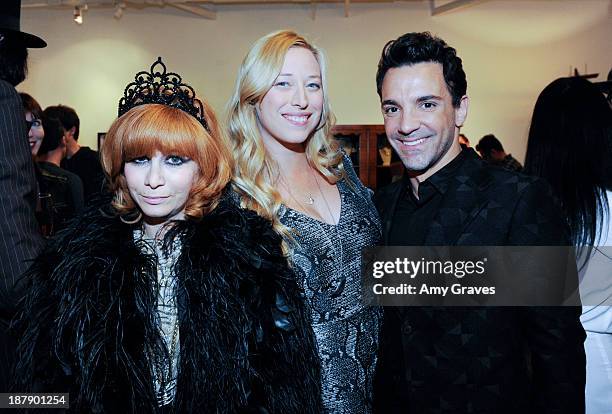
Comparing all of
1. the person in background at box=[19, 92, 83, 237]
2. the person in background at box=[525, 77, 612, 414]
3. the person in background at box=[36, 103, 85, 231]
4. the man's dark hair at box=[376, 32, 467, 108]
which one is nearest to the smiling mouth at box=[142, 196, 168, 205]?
the man's dark hair at box=[376, 32, 467, 108]

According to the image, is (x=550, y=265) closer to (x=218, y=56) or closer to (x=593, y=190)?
(x=593, y=190)

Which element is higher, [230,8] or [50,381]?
[230,8]

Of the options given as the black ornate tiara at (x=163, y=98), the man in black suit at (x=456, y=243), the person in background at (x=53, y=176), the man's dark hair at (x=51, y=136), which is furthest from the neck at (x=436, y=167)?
the man's dark hair at (x=51, y=136)

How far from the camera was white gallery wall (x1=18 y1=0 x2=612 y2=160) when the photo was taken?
25.9 feet

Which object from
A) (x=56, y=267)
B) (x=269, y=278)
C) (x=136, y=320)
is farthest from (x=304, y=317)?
(x=56, y=267)

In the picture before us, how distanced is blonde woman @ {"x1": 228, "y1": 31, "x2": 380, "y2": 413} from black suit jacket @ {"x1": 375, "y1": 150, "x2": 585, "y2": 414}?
0.63 feet

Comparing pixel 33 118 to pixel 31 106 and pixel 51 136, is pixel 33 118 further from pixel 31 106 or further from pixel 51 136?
pixel 51 136

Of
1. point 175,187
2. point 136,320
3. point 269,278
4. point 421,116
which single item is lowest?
point 136,320

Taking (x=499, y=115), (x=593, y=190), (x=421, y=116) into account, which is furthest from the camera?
(x=499, y=115)

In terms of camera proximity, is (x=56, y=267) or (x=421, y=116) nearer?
(x=56, y=267)

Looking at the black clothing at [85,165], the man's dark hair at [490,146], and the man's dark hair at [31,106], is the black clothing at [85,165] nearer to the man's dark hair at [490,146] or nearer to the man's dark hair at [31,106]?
the man's dark hair at [31,106]

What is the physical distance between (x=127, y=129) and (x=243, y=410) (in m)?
0.79

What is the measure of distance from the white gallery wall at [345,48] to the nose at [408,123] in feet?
20.3

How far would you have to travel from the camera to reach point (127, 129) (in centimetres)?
158
